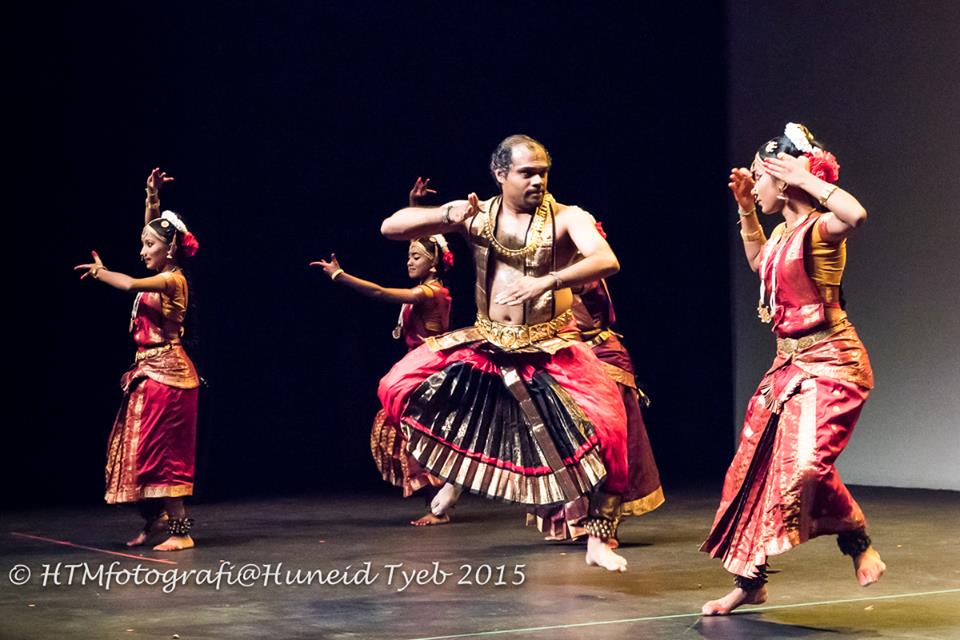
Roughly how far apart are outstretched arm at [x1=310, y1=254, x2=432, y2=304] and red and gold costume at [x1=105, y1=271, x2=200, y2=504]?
2.13ft

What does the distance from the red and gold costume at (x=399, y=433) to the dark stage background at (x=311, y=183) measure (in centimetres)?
119

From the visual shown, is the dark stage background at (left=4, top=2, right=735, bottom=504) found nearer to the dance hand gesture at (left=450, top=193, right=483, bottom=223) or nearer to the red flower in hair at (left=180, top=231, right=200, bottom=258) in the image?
the red flower in hair at (left=180, top=231, right=200, bottom=258)

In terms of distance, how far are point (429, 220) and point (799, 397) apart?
135 centimetres

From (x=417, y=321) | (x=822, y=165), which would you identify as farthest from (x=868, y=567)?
(x=417, y=321)

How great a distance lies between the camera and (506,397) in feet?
15.0

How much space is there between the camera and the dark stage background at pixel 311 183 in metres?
7.34

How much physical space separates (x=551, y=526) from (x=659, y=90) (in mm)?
4072

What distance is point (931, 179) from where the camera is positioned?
750 centimetres

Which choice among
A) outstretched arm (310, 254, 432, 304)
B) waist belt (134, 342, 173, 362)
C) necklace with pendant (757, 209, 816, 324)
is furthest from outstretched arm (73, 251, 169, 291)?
necklace with pendant (757, 209, 816, 324)

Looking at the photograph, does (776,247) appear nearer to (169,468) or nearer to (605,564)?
(605,564)

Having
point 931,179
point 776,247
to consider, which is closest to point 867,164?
point 931,179

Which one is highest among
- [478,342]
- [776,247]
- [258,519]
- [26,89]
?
[26,89]

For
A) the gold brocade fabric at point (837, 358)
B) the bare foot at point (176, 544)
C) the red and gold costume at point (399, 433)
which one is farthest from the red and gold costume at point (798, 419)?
the red and gold costume at point (399, 433)

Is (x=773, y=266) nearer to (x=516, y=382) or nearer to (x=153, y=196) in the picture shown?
(x=516, y=382)
